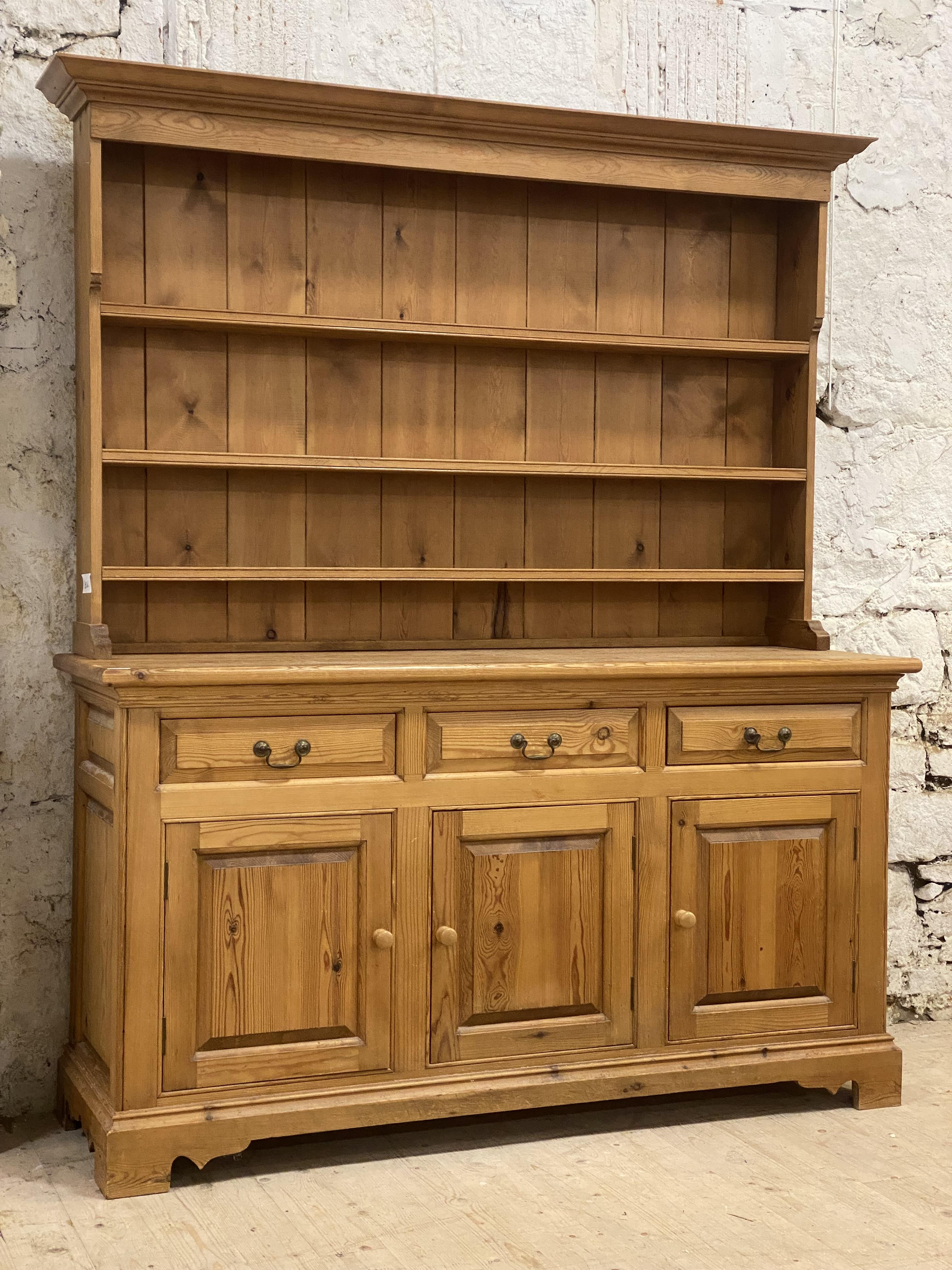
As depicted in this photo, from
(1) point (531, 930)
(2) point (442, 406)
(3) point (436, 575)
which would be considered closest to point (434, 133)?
(2) point (442, 406)

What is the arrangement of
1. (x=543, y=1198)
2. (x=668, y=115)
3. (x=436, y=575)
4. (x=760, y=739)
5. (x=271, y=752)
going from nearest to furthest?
1. (x=543, y=1198)
2. (x=271, y=752)
3. (x=760, y=739)
4. (x=436, y=575)
5. (x=668, y=115)

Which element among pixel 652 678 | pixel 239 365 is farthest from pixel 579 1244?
pixel 239 365

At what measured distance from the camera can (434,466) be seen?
293 cm

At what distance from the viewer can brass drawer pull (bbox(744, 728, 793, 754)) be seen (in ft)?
9.30

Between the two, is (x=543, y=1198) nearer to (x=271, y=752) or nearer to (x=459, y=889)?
(x=459, y=889)

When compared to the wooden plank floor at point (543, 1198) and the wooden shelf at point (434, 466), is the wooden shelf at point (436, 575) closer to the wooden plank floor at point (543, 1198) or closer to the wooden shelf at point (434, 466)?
the wooden shelf at point (434, 466)

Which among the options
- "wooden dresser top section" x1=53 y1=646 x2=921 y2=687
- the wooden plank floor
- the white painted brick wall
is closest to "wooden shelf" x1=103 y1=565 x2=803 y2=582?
"wooden dresser top section" x1=53 y1=646 x2=921 y2=687

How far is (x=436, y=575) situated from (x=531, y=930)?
823 mm

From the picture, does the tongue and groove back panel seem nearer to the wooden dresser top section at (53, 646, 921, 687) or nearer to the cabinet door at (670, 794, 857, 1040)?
the wooden dresser top section at (53, 646, 921, 687)

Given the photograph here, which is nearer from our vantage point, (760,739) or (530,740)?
(530,740)

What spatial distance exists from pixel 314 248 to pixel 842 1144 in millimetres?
2277

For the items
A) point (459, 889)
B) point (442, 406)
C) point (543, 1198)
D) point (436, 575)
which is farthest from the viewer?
point (442, 406)

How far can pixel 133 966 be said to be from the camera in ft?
8.12

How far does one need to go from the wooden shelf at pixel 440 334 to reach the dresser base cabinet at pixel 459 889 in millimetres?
720
